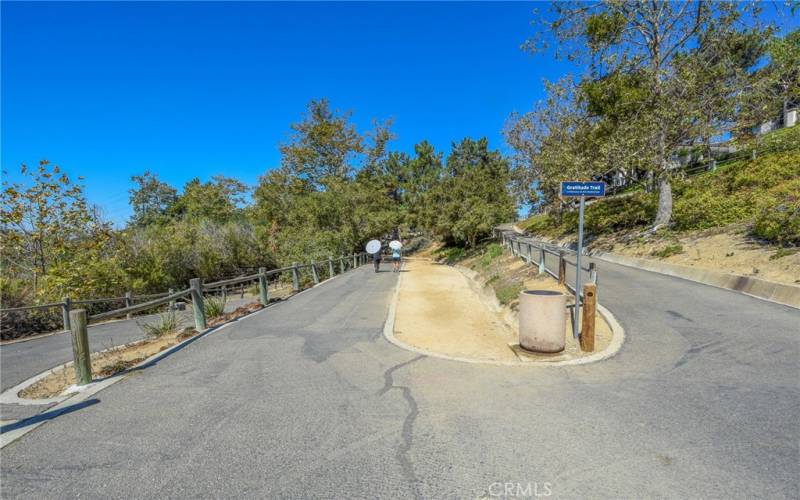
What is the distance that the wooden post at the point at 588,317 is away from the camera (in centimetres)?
539

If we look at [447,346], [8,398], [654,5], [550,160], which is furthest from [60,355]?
[654,5]

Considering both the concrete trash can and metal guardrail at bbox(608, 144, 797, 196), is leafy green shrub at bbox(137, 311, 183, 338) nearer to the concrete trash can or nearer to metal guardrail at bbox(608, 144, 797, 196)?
the concrete trash can

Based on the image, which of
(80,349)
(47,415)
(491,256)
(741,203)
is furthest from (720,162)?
(47,415)

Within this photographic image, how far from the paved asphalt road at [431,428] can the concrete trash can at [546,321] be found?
2.05 feet

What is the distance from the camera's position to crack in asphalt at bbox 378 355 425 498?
267cm

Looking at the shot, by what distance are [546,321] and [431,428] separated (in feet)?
Result: 9.33

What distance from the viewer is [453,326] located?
7.55 meters

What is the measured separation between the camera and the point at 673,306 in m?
7.65

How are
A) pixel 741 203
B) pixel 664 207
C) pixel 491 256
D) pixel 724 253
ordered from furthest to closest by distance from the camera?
pixel 491 256 → pixel 664 207 → pixel 741 203 → pixel 724 253

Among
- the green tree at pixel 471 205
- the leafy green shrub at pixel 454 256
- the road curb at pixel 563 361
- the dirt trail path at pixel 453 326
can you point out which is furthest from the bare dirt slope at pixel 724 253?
the leafy green shrub at pixel 454 256

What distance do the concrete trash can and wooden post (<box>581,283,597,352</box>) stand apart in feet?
1.03

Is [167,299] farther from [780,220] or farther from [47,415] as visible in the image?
[780,220]

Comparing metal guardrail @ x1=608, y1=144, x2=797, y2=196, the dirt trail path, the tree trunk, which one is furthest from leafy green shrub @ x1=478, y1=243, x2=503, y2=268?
the dirt trail path

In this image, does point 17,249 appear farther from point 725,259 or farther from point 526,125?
point 526,125
